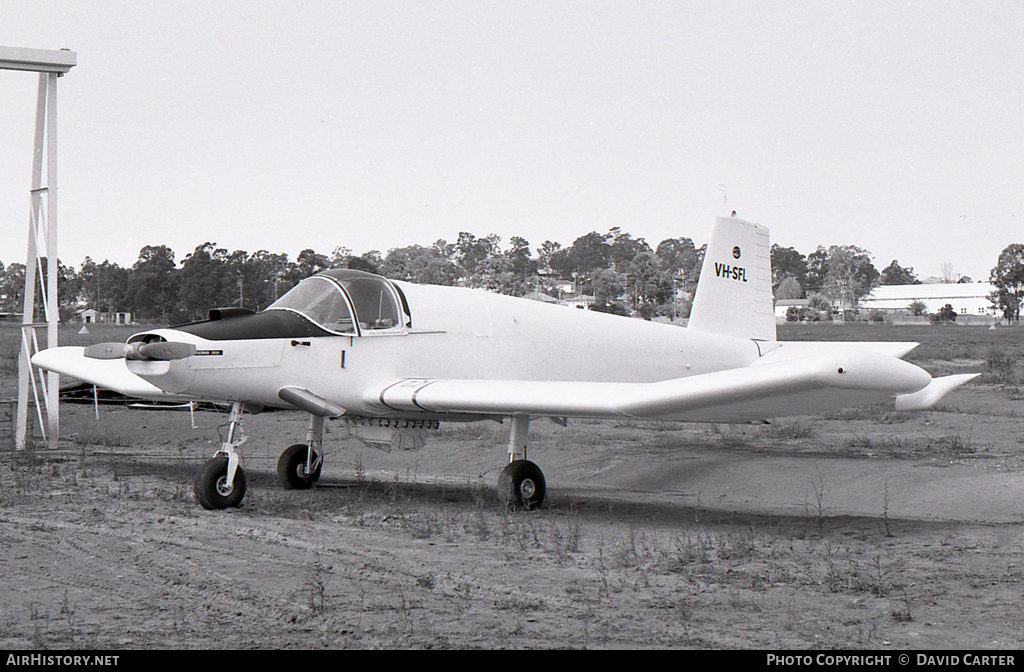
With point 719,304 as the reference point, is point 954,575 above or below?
below

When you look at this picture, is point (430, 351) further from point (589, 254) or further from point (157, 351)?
point (589, 254)

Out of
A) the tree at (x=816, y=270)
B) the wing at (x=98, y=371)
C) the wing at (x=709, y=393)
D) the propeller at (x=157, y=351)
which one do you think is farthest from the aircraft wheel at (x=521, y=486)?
the tree at (x=816, y=270)

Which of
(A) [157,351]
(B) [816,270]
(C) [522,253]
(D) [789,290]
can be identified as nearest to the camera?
(A) [157,351]

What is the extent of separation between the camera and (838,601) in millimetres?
6004

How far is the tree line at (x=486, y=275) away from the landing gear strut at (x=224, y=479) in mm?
10417

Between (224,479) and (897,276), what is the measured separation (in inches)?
8069

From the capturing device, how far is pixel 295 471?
11594 mm

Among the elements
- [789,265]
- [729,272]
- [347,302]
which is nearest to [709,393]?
[347,302]

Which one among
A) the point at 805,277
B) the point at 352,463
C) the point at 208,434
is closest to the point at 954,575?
the point at 352,463

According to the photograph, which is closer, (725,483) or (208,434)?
(725,483)

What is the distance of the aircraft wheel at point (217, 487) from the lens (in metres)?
9.43

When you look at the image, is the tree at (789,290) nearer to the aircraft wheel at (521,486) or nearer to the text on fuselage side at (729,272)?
the text on fuselage side at (729,272)
